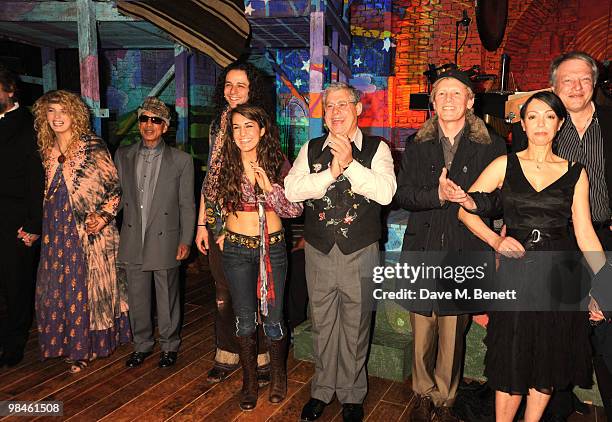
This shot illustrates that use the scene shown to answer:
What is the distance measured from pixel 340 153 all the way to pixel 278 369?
5.30 ft

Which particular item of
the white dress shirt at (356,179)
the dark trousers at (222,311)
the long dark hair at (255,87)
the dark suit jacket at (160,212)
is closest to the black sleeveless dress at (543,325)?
the white dress shirt at (356,179)

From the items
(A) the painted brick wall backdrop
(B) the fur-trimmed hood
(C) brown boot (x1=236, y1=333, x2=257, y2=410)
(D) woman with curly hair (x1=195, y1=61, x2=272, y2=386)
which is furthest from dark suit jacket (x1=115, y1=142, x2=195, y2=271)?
(A) the painted brick wall backdrop

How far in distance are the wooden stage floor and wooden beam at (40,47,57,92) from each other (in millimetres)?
5618

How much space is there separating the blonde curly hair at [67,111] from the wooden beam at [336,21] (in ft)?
9.74

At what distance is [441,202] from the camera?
2.59 metres

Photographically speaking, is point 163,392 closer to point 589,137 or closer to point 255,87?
point 255,87

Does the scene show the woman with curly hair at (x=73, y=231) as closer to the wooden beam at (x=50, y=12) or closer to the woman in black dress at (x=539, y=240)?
the wooden beam at (x=50, y=12)

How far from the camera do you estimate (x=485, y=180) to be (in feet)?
8.34

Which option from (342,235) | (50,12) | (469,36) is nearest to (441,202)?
(342,235)

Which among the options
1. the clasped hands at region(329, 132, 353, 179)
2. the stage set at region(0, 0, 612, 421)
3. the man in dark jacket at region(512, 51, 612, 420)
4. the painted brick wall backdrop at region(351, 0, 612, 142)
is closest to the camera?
the clasped hands at region(329, 132, 353, 179)

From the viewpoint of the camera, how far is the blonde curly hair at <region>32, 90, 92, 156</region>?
3551 mm

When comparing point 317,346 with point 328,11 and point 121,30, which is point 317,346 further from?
point 121,30

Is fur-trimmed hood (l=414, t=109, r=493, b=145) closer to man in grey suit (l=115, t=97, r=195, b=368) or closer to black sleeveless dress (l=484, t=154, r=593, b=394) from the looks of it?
black sleeveless dress (l=484, t=154, r=593, b=394)

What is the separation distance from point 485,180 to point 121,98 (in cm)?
914
